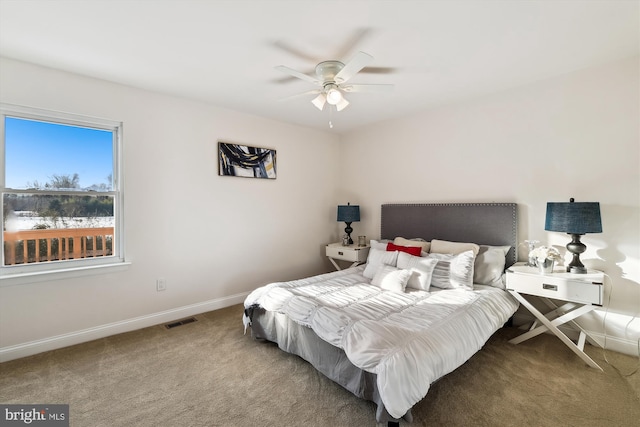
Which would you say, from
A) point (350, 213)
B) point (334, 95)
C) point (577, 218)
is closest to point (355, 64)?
point (334, 95)

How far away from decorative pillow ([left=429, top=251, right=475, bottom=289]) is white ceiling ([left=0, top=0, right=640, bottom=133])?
5.73 ft

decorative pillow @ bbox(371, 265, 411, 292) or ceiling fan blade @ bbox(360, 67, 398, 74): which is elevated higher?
ceiling fan blade @ bbox(360, 67, 398, 74)

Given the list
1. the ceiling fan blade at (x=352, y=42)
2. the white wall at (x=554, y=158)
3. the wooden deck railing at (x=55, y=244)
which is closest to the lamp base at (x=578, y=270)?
the white wall at (x=554, y=158)

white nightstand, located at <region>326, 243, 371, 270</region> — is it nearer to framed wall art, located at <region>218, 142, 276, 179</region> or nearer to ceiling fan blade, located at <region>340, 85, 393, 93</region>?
framed wall art, located at <region>218, 142, 276, 179</region>

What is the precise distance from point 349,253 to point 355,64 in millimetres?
2658

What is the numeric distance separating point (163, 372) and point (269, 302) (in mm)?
940

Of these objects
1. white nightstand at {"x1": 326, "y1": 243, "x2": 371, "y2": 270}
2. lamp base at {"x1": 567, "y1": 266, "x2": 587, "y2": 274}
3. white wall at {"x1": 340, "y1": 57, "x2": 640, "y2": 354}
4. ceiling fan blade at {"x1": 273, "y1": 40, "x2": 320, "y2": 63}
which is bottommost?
white nightstand at {"x1": 326, "y1": 243, "x2": 371, "y2": 270}

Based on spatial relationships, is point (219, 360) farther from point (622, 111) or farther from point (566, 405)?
point (622, 111)

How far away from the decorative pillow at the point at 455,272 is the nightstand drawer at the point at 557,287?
13.0 inches

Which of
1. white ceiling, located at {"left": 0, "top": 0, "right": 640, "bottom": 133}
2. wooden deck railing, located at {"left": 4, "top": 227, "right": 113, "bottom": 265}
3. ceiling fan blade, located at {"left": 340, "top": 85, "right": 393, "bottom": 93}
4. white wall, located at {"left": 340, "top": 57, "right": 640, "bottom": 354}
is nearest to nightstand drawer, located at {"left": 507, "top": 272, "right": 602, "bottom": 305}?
white wall, located at {"left": 340, "top": 57, "right": 640, "bottom": 354}

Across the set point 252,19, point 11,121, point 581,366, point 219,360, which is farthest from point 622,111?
point 11,121

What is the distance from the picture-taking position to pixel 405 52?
2.32 m

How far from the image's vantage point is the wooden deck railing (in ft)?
8.21

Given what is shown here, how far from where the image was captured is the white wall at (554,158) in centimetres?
250
